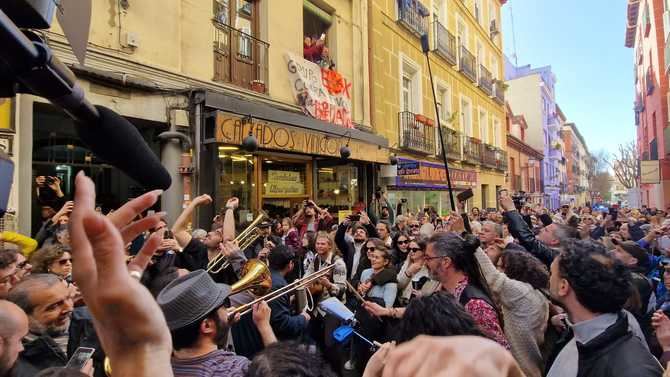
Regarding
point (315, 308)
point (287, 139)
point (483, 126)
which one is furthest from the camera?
point (483, 126)

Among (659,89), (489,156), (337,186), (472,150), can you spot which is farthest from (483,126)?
(337,186)

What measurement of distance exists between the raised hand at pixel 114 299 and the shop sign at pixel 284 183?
869 centimetres

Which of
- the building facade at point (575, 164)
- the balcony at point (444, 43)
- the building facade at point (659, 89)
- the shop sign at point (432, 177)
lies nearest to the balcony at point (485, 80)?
the balcony at point (444, 43)

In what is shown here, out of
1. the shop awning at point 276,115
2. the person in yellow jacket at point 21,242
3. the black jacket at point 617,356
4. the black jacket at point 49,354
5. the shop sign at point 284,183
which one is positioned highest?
the shop awning at point 276,115

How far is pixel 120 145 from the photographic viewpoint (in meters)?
1.18

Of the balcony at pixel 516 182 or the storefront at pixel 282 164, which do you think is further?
the balcony at pixel 516 182

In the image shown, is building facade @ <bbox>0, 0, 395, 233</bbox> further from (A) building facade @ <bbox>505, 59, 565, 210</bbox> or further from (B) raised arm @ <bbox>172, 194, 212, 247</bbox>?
(A) building facade @ <bbox>505, 59, 565, 210</bbox>

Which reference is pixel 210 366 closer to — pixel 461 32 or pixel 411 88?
pixel 411 88

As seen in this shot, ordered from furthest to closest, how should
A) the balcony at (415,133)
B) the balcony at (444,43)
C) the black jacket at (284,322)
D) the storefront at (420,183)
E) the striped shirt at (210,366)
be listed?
the balcony at (444,43) → the balcony at (415,133) → the storefront at (420,183) → the black jacket at (284,322) → the striped shirt at (210,366)

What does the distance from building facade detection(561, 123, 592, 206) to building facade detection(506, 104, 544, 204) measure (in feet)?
72.2

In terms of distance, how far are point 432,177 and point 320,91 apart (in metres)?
5.99

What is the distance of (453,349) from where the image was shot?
97 cm

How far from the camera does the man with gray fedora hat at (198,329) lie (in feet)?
6.20

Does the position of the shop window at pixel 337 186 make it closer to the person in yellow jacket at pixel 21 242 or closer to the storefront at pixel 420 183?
the storefront at pixel 420 183
